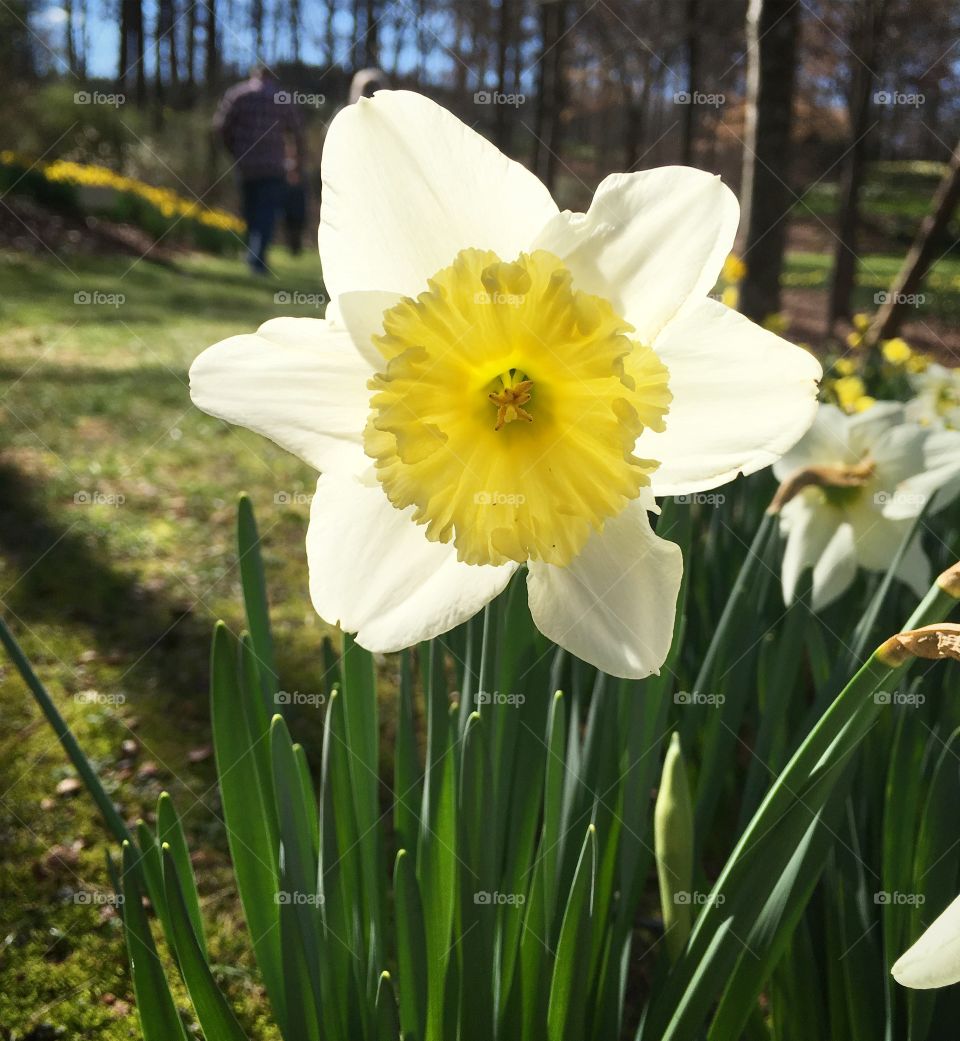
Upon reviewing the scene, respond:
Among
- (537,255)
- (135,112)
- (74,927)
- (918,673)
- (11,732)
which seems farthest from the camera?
(135,112)

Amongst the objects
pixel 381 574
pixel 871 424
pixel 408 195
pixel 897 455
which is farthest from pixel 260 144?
pixel 381 574

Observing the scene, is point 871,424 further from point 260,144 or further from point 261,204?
point 261,204

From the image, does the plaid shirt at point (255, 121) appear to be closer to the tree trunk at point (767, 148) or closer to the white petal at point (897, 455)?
the tree trunk at point (767, 148)

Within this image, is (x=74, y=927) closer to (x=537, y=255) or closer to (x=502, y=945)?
(x=502, y=945)

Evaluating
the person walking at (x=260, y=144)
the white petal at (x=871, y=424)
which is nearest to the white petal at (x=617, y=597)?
the white petal at (x=871, y=424)

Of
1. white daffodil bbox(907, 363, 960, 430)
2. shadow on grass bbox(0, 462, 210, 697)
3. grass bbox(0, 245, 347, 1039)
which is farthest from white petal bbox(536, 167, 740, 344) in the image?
shadow on grass bbox(0, 462, 210, 697)

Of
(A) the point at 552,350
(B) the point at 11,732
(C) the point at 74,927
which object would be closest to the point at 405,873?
(A) the point at 552,350
